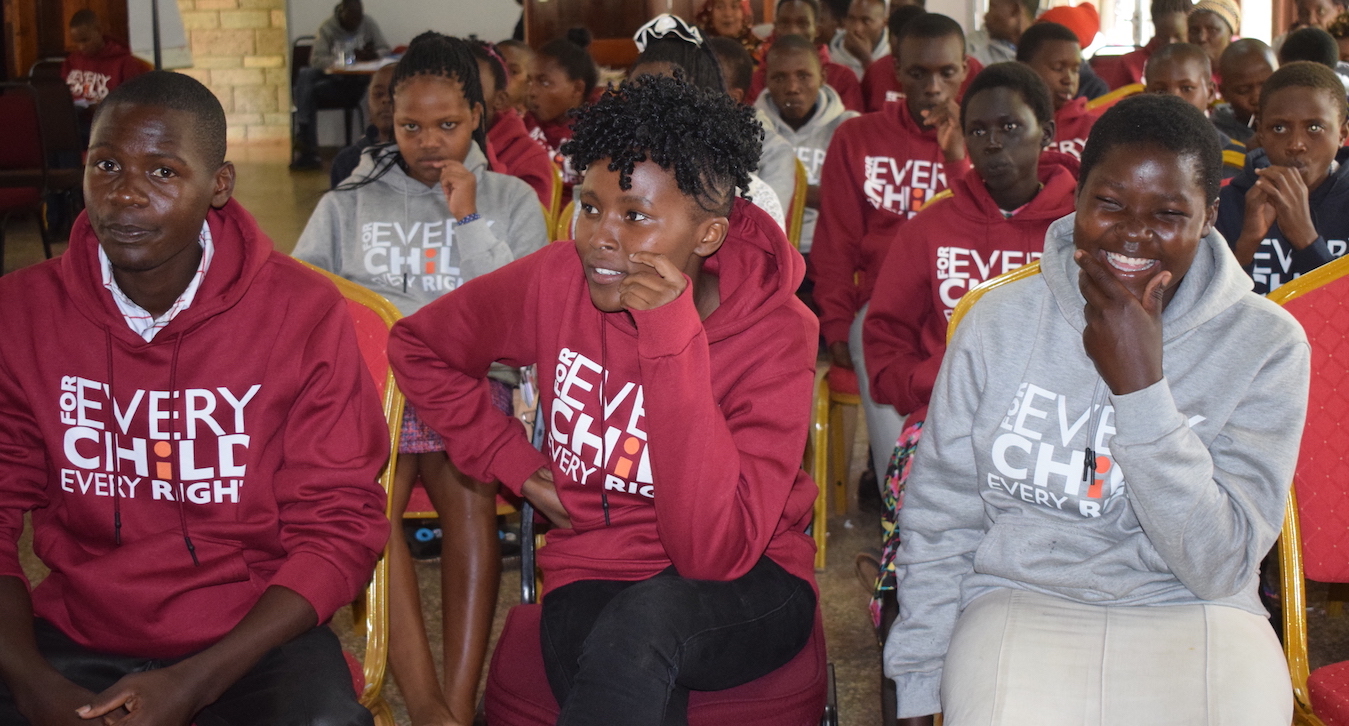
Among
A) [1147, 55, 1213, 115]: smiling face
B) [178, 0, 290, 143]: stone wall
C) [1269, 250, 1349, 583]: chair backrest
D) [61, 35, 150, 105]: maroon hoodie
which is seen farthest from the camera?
[178, 0, 290, 143]: stone wall

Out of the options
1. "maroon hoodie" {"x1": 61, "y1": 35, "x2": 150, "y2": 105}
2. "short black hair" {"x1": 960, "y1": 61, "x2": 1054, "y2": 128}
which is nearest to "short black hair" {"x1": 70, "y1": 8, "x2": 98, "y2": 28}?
"maroon hoodie" {"x1": 61, "y1": 35, "x2": 150, "y2": 105}

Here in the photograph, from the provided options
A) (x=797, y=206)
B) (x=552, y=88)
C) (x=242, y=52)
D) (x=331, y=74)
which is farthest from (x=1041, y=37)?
(x=242, y=52)

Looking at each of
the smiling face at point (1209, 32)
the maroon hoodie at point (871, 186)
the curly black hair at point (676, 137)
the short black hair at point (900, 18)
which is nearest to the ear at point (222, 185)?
the curly black hair at point (676, 137)

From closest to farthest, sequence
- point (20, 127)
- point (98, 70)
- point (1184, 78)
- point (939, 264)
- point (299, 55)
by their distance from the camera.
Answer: point (939, 264)
point (1184, 78)
point (20, 127)
point (98, 70)
point (299, 55)

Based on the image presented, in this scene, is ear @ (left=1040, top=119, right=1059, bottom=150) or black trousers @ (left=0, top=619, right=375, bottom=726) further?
ear @ (left=1040, top=119, right=1059, bottom=150)

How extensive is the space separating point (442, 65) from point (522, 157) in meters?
0.68

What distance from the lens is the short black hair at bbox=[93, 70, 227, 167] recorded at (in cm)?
154

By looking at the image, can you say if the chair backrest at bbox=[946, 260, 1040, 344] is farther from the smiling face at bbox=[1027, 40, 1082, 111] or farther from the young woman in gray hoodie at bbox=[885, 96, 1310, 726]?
the smiling face at bbox=[1027, 40, 1082, 111]

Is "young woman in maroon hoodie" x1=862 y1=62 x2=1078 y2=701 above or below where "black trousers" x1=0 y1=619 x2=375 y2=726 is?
above

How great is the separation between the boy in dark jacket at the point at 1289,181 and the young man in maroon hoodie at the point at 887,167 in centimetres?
75

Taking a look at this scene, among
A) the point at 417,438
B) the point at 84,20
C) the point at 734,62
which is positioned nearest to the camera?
the point at 417,438

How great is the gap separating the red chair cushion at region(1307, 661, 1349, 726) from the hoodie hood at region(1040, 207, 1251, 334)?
49cm

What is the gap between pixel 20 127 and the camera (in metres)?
5.43

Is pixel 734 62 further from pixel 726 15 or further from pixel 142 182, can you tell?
pixel 142 182
